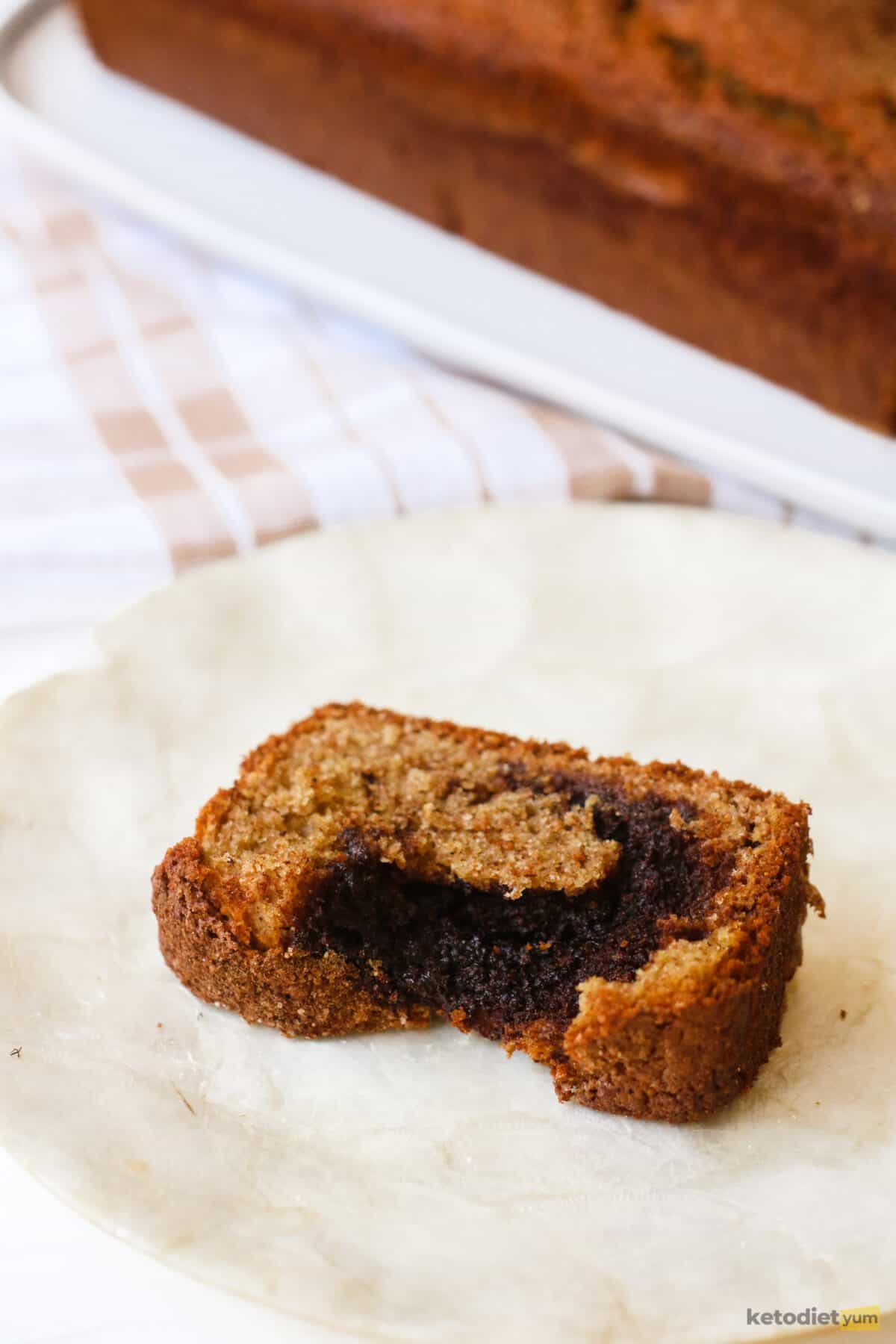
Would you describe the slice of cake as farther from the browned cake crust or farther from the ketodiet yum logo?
the browned cake crust

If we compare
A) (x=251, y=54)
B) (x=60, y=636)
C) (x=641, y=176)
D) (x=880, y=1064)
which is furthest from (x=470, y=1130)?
(x=251, y=54)

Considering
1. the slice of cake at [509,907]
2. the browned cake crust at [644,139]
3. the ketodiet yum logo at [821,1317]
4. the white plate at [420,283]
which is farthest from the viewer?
the white plate at [420,283]

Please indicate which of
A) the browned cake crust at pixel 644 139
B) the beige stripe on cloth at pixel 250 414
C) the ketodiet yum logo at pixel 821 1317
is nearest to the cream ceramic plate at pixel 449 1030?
the ketodiet yum logo at pixel 821 1317

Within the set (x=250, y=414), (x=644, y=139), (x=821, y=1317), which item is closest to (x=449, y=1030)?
(x=821, y=1317)

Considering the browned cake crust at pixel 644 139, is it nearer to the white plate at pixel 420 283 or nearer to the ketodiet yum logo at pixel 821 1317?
the white plate at pixel 420 283

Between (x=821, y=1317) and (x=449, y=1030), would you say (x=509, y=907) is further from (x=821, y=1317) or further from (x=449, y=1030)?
(x=821, y=1317)

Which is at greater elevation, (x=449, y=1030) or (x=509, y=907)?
(x=509, y=907)
